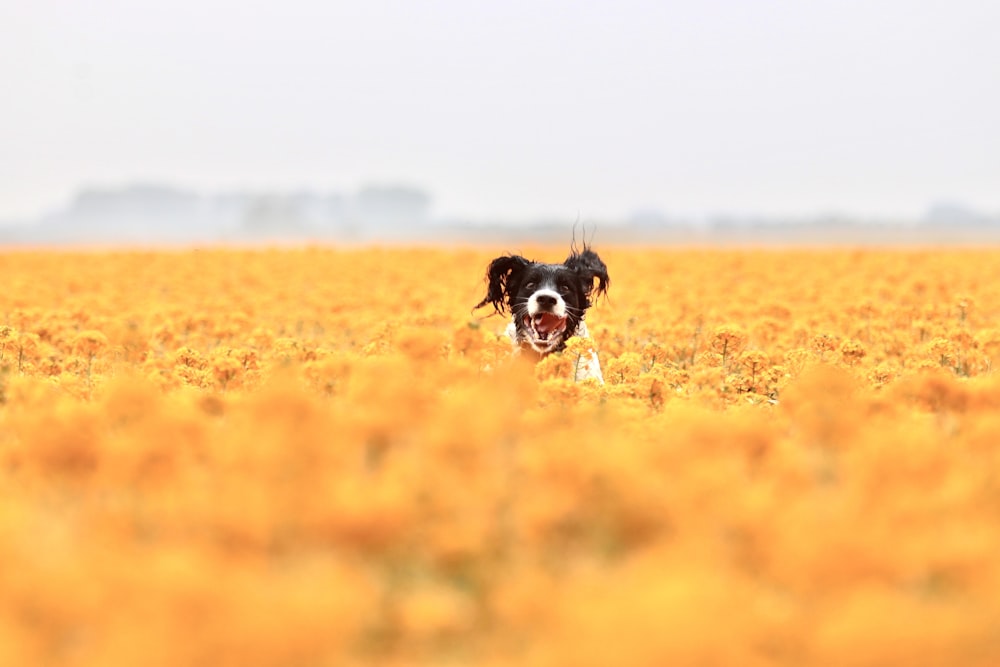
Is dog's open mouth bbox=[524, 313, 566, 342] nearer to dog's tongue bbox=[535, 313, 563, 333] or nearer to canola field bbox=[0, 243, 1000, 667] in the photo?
dog's tongue bbox=[535, 313, 563, 333]

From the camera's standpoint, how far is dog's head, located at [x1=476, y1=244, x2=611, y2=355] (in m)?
10.1

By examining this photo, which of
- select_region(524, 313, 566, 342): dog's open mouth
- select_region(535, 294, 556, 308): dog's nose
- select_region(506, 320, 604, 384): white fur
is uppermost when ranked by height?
select_region(535, 294, 556, 308): dog's nose

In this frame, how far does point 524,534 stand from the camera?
12.8 feet

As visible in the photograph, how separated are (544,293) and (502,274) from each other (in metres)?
1.07

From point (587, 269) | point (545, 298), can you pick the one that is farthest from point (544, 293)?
point (587, 269)

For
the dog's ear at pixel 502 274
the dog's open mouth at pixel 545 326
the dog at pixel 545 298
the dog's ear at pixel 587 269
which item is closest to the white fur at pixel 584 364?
the dog at pixel 545 298

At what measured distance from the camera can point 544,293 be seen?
32.7ft

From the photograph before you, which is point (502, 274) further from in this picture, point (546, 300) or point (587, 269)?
point (546, 300)

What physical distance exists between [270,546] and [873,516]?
6.24ft

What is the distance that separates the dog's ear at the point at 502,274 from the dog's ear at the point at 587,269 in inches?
17.7

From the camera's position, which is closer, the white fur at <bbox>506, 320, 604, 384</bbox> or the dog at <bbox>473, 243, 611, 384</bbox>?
the white fur at <bbox>506, 320, 604, 384</bbox>

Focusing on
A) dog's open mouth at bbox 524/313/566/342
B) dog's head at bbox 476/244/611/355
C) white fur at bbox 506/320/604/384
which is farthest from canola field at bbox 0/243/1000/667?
dog's open mouth at bbox 524/313/566/342

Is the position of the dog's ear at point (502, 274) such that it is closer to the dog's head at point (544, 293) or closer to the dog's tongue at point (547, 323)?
the dog's head at point (544, 293)

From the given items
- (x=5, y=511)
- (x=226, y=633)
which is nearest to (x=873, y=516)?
(x=226, y=633)
